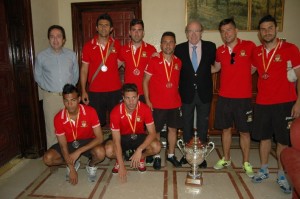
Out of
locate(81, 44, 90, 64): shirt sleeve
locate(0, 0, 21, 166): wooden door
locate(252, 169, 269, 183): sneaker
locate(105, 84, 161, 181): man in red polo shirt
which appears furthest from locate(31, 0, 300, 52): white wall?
locate(252, 169, 269, 183): sneaker

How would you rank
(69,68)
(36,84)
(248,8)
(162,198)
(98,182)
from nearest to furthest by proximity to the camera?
(162,198)
(98,182)
(69,68)
(36,84)
(248,8)

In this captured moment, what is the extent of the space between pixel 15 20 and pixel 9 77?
0.73m

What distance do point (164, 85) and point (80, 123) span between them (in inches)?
39.6

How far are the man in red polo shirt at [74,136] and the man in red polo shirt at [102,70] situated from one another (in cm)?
40

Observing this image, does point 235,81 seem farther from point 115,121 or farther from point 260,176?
point 115,121

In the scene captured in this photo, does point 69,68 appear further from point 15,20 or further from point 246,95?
point 246,95

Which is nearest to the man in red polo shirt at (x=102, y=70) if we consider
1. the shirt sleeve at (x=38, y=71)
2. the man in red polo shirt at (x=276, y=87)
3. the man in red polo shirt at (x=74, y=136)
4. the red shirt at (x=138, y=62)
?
the red shirt at (x=138, y=62)

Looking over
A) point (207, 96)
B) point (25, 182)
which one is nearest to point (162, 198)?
point (207, 96)

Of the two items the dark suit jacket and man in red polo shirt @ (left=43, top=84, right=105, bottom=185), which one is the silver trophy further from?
man in red polo shirt @ (left=43, top=84, right=105, bottom=185)

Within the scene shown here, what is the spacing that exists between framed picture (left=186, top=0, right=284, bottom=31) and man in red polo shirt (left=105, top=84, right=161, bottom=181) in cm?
213

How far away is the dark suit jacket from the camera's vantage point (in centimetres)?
299

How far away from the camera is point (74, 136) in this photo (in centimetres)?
288

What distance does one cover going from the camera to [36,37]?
360 centimetres

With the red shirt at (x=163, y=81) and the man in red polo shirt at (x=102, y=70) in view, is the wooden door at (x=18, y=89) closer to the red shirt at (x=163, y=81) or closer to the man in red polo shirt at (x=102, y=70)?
the man in red polo shirt at (x=102, y=70)
